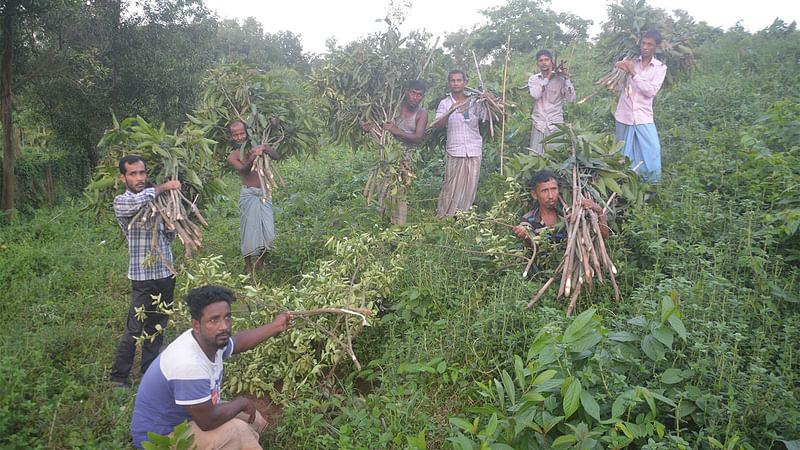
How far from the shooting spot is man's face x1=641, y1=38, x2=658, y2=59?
19.6ft

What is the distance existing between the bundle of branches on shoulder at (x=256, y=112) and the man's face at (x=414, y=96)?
118 cm

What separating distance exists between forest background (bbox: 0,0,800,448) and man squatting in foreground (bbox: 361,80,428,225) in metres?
0.39

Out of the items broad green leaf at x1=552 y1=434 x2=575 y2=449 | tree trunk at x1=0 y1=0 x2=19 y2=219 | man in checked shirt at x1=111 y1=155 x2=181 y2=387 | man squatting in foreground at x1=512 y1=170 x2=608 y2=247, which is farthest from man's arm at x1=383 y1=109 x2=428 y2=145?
tree trunk at x1=0 y1=0 x2=19 y2=219

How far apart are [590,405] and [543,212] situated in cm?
225

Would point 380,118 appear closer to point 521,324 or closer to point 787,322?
point 521,324

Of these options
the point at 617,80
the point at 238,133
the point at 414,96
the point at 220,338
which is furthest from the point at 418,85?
the point at 220,338

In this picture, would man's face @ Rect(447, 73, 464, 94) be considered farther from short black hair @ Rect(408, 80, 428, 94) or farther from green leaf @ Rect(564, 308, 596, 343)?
green leaf @ Rect(564, 308, 596, 343)

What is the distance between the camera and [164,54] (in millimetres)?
10195

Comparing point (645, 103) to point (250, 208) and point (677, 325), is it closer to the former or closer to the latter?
point (677, 325)

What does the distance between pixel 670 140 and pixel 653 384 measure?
585 centimetres

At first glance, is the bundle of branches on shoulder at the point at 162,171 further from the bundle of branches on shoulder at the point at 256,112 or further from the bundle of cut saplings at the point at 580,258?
the bundle of cut saplings at the point at 580,258

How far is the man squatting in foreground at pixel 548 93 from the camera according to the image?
21.3 ft

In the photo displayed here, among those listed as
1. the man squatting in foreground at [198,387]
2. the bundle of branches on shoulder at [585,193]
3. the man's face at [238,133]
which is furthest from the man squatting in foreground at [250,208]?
the man squatting in foreground at [198,387]

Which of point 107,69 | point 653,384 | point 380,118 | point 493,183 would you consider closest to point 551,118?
point 493,183
